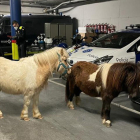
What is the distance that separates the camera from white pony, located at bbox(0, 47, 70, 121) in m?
3.35

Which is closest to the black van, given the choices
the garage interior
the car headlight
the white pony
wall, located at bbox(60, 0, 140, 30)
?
wall, located at bbox(60, 0, 140, 30)

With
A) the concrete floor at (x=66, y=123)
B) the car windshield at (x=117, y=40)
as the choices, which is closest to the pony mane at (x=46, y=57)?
the concrete floor at (x=66, y=123)

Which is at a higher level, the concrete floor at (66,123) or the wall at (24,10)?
the wall at (24,10)

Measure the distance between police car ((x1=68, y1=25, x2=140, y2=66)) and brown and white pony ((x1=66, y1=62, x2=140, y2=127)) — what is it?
1.19 m

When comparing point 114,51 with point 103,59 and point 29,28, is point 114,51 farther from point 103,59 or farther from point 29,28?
point 29,28

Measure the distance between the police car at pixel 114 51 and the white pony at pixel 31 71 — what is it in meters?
1.64

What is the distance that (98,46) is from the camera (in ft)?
20.4

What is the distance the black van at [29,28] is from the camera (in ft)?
32.8

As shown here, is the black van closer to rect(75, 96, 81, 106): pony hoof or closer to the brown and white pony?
rect(75, 96, 81, 106): pony hoof

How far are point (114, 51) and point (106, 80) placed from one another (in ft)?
7.27

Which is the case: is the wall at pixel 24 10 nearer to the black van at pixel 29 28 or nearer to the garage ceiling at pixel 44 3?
the garage ceiling at pixel 44 3

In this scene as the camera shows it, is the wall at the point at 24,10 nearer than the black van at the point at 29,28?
No

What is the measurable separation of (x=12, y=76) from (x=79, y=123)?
146 cm

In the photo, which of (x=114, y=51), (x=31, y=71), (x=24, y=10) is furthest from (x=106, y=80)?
(x=24, y=10)
